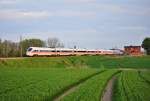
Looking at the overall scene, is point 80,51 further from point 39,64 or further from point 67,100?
point 67,100

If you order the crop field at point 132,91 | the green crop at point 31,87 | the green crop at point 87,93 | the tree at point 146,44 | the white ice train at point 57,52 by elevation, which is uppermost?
the tree at point 146,44

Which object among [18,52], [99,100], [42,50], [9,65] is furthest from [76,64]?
[99,100]

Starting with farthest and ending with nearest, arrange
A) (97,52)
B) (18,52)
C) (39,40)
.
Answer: (39,40)
(97,52)
(18,52)

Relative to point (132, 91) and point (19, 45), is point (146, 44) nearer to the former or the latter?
point (19, 45)

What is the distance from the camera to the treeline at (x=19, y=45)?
119963 mm

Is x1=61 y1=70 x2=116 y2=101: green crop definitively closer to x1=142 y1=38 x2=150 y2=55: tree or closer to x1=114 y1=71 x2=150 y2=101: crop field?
x1=114 y1=71 x2=150 y2=101: crop field

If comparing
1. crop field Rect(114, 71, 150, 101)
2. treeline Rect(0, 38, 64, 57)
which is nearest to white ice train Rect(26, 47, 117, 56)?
treeline Rect(0, 38, 64, 57)

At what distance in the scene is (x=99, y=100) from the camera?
2205 cm

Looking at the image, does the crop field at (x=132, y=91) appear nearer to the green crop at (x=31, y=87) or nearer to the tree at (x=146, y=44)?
the green crop at (x=31, y=87)

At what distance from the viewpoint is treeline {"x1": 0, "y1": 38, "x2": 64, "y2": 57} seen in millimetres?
119963

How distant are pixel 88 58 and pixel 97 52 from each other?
68.1 ft

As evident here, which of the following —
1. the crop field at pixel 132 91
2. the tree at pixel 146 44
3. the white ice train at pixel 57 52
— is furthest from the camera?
the tree at pixel 146 44

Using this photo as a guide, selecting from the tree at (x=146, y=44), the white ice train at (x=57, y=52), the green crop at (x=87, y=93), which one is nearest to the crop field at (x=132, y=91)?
the green crop at (x=87, y=93)

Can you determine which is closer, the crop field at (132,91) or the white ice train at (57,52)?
the crop field at (132,91)
